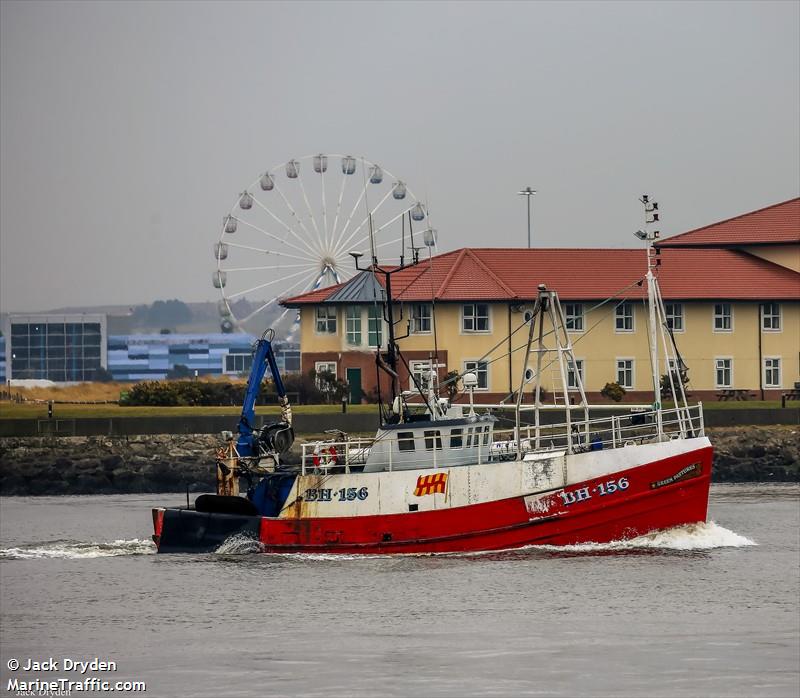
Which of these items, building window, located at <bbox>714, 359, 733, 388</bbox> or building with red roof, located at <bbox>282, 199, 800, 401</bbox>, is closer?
building with red roof, located at <bbox>282, 199, 800, 401</bbox>

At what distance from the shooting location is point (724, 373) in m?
72.2

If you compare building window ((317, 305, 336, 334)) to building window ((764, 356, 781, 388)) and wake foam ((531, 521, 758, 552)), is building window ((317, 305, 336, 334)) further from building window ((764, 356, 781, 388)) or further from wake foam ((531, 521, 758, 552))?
wake foam ((531, 521, 758, 552))

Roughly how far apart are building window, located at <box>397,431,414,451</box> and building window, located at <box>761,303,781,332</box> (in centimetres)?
3827

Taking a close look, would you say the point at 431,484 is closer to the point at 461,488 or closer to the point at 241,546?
the point at 461,488

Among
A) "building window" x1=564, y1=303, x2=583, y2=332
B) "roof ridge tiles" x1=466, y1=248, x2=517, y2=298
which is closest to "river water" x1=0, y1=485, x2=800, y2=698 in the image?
"building window" x1=564, y1=303, x2=583, y2=332

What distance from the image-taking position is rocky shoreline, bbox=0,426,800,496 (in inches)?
2323

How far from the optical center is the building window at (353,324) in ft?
237

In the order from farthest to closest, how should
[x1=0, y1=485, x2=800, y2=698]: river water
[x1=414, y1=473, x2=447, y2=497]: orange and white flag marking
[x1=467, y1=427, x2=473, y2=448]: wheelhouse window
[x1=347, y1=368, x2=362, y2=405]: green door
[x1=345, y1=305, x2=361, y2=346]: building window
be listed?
[x1=345, y1=305, x2=361, y2=346]: building window → [x1=347, y1=368, x2=362, y2=405]: green door → [x1=467, y1=427, x2=473, y2=448]: wheelhouse window → [x1=414, y1=473, x2=447, y2=497]: orange and white flag marking → [x1=0, y1=485, x2=800, y2=698]: river water

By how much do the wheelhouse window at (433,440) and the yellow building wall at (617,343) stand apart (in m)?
30.2

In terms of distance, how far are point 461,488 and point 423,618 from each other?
21.4 feet

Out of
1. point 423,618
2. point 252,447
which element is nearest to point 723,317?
point 252,447

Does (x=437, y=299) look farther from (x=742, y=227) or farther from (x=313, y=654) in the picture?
(x=313, y=654)

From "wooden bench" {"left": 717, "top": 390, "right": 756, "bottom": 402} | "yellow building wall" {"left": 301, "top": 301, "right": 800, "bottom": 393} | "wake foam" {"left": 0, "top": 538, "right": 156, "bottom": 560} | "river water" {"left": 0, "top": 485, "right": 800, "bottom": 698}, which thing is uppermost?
"yellow building wall" {"left": 301, "top": 301, "right": 800, "bottom": 393}

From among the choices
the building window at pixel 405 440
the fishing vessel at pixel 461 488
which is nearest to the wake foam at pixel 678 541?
the fishing vessel at pixel 461 488
